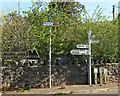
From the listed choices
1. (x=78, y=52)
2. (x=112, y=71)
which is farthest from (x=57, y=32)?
(x=112, y=71)

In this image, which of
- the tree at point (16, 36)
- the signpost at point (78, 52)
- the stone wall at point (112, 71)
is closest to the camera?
the tree at point (16, 36)

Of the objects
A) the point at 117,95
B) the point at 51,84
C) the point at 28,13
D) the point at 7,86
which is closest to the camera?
the point at 117,95

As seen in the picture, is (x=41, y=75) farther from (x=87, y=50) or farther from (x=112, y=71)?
(x=112, y=71)

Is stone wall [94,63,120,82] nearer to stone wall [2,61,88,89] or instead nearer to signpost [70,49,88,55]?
stone wall [2,61,88,89]

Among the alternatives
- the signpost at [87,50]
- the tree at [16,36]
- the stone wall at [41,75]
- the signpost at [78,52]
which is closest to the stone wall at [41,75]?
the stone wall at [41,75]

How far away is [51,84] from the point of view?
13.4 meters

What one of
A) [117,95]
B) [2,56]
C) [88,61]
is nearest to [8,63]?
[2,56]

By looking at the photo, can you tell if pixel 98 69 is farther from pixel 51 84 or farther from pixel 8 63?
pixel 8 63

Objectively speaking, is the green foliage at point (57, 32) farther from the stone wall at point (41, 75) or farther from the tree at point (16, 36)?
the stone wall at point (41, 75)

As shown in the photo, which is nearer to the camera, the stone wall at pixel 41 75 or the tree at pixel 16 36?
the stone wall at pixel 41 75

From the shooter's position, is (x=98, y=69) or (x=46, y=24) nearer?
(x=46, y=24)

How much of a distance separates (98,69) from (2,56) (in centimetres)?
470

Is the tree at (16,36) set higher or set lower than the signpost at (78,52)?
higher

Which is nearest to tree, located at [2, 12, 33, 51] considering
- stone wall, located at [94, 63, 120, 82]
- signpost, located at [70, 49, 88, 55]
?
signpost, located at [70, 49, 88, 55]
